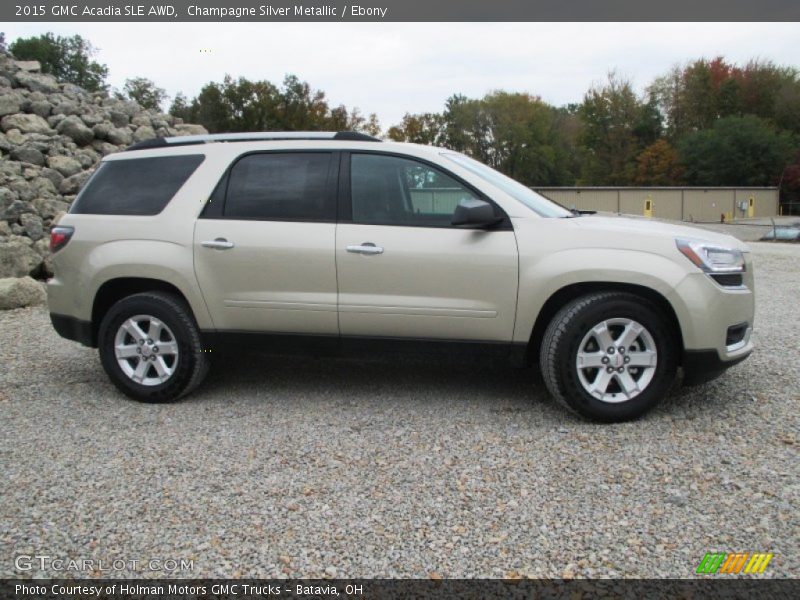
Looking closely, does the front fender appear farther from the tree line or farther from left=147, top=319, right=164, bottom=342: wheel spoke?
the tree line

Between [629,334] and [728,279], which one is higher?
[728,279]

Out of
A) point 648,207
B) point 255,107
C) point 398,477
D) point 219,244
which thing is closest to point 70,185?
point 219,244

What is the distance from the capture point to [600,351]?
14.5ft

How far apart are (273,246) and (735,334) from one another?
311 cm

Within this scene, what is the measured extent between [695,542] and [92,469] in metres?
3.15

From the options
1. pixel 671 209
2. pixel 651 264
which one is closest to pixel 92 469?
pixel 651 264

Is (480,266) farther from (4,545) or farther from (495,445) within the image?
(4,545)

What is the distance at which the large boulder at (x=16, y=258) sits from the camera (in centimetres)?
1045

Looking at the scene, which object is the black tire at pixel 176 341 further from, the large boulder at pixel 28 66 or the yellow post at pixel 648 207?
the yellow post at pixel 648 207

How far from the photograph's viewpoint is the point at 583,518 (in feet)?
10.7

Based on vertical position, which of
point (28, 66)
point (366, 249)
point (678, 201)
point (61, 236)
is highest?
point (28, 66)

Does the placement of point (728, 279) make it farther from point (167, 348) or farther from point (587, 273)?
point (167, 348)

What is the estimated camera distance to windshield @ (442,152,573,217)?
4.88 m

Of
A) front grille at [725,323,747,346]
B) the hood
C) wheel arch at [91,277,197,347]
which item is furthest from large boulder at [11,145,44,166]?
front grille at [725,323,747,346]
